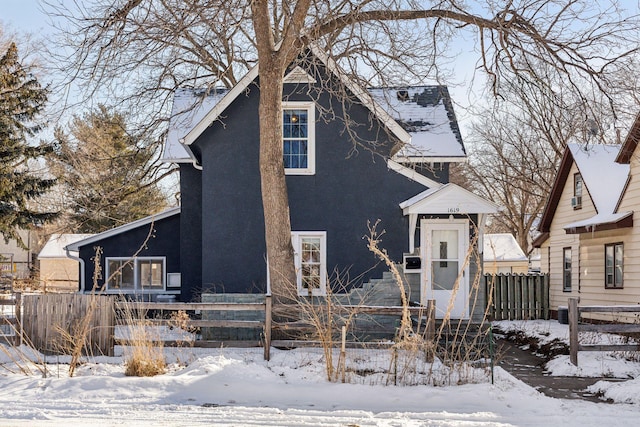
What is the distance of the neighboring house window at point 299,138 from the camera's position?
16922mm

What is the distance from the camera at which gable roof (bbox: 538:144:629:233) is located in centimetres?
1967

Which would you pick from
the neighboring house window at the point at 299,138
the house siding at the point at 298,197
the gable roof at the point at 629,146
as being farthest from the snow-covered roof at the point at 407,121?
the gable roof at the point at 629,146

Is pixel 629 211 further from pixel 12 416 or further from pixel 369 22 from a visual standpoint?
pixel 12 416

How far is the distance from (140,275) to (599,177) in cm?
1481

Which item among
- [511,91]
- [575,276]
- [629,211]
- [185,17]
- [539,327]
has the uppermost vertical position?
[185,17]

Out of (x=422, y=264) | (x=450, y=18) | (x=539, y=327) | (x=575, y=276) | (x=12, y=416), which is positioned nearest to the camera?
(x=12, y=416)

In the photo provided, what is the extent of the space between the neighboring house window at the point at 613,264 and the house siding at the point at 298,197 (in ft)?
21.4

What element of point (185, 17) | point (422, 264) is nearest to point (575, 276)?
point (422, 264)

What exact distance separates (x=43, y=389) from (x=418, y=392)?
17.2 ft

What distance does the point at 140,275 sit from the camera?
69.1 ft

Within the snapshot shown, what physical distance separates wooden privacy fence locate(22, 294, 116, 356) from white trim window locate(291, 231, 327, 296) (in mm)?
5636

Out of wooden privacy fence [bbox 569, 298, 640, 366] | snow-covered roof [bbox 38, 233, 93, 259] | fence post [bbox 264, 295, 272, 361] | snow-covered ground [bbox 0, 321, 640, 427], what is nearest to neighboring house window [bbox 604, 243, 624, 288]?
wooden privacy fence [bbox 569, 298, 640, 366]

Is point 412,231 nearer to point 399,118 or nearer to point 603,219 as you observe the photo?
point 399,118

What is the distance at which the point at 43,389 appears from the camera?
30.7 ft
